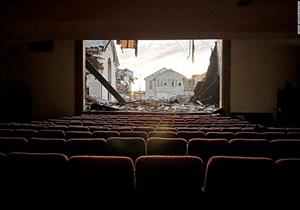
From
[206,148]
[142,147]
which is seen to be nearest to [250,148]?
[206,148]

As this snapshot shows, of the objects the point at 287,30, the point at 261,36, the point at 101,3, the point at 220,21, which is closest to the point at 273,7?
the point at 220,21

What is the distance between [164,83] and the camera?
37.7m

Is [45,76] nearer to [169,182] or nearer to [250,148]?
[250,148]

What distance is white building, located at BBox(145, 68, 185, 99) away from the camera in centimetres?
3700

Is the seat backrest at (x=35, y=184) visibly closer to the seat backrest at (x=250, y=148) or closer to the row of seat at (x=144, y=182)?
the row of seat at (x=144, y=182)

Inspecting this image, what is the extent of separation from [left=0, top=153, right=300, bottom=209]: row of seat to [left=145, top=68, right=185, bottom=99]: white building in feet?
113

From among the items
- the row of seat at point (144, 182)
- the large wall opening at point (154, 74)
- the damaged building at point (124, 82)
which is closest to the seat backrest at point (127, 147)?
the row of seat at point (144, 182)

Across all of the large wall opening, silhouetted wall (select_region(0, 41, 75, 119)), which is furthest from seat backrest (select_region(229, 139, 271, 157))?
the large wall opening

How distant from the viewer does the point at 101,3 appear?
7.56 metres

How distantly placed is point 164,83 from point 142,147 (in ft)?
114

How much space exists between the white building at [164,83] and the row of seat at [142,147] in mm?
33382

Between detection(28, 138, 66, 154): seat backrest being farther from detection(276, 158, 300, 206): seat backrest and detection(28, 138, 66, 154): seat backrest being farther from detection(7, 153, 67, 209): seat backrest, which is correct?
detection(276, 158, 300, 206): seat backrest

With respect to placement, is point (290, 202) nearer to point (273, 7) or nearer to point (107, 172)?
point (107, 172)

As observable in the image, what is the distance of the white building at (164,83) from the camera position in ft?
121
